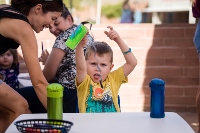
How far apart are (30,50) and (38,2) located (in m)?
0.37

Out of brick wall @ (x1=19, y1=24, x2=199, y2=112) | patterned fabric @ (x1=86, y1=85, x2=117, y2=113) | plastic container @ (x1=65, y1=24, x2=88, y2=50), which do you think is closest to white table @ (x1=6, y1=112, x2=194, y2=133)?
plastic container @ (x1=65, y1=24, x2=88, y2=50)

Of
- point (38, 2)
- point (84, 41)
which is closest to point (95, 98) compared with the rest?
point (84, 41)

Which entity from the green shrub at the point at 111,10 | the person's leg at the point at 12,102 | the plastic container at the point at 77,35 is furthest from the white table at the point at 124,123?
Answer: the green shrub at the point at 111,10

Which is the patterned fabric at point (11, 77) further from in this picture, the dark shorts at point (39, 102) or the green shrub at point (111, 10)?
the green shrub at point (111, 10)

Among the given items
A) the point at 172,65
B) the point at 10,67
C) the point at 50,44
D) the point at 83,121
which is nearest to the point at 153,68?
the point at 172,65

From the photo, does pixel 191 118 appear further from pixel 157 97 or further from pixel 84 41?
pixel 157 97

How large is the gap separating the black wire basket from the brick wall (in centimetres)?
421

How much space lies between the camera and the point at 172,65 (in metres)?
6.93

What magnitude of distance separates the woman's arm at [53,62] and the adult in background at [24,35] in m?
→ 0.76

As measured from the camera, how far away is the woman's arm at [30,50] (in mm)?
3488

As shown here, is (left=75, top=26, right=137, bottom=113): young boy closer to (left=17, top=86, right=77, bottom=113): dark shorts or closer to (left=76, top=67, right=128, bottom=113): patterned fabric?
(left=76, top=67, right=128, bottom=113): patterned fabric

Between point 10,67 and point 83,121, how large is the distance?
272 centimetres

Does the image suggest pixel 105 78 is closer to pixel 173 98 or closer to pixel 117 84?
pixel 117 84

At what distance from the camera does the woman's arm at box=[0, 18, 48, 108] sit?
3.49m
